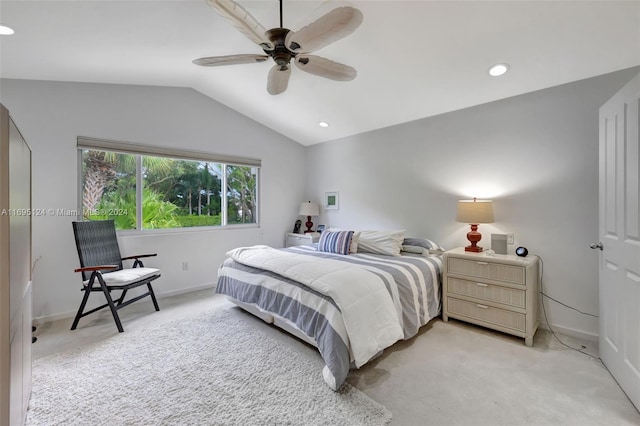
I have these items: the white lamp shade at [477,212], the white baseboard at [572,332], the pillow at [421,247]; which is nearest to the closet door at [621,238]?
the white baseboard at [572,332]

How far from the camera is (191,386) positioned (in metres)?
1.75

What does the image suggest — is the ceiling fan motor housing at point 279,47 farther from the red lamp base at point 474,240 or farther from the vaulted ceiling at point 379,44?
the red lamp base at point 474,240

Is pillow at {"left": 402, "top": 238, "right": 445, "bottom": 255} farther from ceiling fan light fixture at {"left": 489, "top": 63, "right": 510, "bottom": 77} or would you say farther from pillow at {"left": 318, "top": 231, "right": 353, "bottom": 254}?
→ ceiling fan light fixture at {"left": 489, "top": 63, "right": 510, "bottom": 77}

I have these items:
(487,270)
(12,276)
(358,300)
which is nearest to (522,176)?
(487,270)

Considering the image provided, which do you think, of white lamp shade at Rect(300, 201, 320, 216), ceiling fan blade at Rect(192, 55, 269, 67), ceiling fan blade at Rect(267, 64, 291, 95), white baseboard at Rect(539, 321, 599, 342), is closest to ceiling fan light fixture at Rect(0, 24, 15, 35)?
ceiling fan blade at Rect(192, 55, 269, 67)

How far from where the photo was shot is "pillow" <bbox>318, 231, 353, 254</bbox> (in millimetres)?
3152

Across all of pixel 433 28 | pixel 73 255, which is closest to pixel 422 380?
pixel 433 28

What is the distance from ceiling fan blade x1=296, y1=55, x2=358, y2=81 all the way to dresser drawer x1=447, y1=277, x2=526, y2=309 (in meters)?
2.12

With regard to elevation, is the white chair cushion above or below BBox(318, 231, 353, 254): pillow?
below

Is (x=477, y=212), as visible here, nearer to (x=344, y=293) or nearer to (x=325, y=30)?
(x=344, y=293)

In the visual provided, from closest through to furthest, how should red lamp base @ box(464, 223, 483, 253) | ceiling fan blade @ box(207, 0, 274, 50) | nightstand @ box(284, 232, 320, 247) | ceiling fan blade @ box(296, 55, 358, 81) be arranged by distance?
ceiling fan blade @ box(207, 0, 274, 50) < ceiling fan blade @ box(296, 55, 358, 81) < red lamp base @ box(464, 223, 483, 253) < nightstand @ box(284, 232, 320, 247)

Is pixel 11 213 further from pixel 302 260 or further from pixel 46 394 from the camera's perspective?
pixel 302 260

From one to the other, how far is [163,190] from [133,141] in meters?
0.68

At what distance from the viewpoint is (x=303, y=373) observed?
1.87 m
